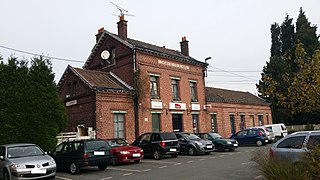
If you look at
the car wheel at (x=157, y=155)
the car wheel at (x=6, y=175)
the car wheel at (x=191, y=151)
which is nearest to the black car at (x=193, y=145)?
the car wheel at (x=191, y=151)

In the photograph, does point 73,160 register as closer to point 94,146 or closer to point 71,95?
point 94,146

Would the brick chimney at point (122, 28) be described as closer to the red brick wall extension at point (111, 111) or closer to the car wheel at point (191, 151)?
the red brick wall extension at point (111, 111)

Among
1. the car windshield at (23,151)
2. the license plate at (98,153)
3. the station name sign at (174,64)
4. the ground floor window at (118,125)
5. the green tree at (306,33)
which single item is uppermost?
the green tree at (306,33)

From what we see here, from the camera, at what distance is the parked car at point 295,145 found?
940 centimetres

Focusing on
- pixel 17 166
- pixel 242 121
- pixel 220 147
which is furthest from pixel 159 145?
pixel 242 121

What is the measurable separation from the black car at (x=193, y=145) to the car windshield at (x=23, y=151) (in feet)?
31.0

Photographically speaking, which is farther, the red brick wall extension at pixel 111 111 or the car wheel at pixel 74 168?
the red brick wall extension at pixel 111 111

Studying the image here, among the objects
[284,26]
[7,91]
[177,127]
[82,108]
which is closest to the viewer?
[7,91]

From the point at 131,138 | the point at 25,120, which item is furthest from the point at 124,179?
the point at 131,138

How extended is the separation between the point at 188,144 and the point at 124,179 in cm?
853

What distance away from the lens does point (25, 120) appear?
1705cm

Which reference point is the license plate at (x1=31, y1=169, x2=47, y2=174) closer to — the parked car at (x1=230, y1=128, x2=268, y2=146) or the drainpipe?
the drainpipe

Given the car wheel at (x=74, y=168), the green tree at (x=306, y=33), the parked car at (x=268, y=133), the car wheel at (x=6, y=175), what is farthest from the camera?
the green tree at (x=306, y=33)

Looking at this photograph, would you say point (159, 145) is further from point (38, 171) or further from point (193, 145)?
point (38, 171)
